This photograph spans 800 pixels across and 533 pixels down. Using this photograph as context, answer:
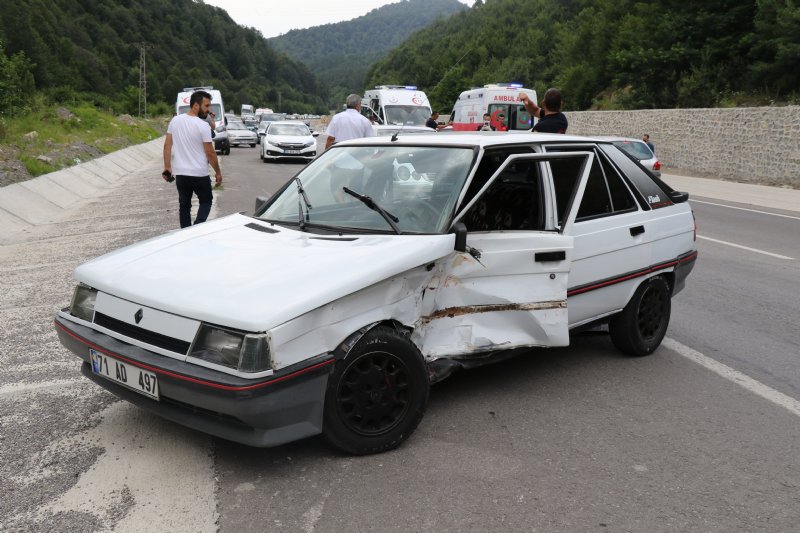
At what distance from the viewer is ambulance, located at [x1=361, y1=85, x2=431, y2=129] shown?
22.8 m

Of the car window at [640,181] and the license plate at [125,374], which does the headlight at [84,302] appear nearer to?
the license plate at [125,374]

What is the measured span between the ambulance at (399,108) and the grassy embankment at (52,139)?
9.25 meters

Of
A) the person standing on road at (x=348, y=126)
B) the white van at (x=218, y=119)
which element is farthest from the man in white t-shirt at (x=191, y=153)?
the white van at (x=218, y=119)

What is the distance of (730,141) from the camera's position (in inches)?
897

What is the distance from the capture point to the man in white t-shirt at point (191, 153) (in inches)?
303

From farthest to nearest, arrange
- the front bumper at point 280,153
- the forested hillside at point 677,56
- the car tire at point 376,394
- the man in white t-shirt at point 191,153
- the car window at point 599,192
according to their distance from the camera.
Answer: the forested hillside at point 677,56
the front bumper at point 280,153
the man in white t-shirt at point 191,153
the car window at point 599,192
the car tire at point 376,394

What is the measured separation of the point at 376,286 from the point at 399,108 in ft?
67.1

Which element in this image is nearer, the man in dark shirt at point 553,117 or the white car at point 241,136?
the man in dark shirt at point 553,117

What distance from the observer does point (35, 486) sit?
3.03 m

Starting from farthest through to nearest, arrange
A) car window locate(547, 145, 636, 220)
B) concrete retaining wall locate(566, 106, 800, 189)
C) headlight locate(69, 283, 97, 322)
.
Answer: concrete retaining wall locate(566, 106, 800, 189) → car window locate(547, 145, 636, 220) → headlight locate(69, 283, 97, 322)

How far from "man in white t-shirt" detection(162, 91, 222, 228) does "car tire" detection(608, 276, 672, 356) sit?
4.81 m

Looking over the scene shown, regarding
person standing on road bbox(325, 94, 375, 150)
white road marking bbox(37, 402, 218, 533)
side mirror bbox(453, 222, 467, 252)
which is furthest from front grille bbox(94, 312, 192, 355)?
person standing on road bbox(325, 94, 375, 150)

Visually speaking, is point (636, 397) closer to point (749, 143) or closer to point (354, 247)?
Result: point (354, 247)

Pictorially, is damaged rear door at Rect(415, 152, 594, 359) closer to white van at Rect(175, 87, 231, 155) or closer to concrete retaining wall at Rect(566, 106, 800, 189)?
concrete retaining wall at Rect(566, 106, 800, 189)
